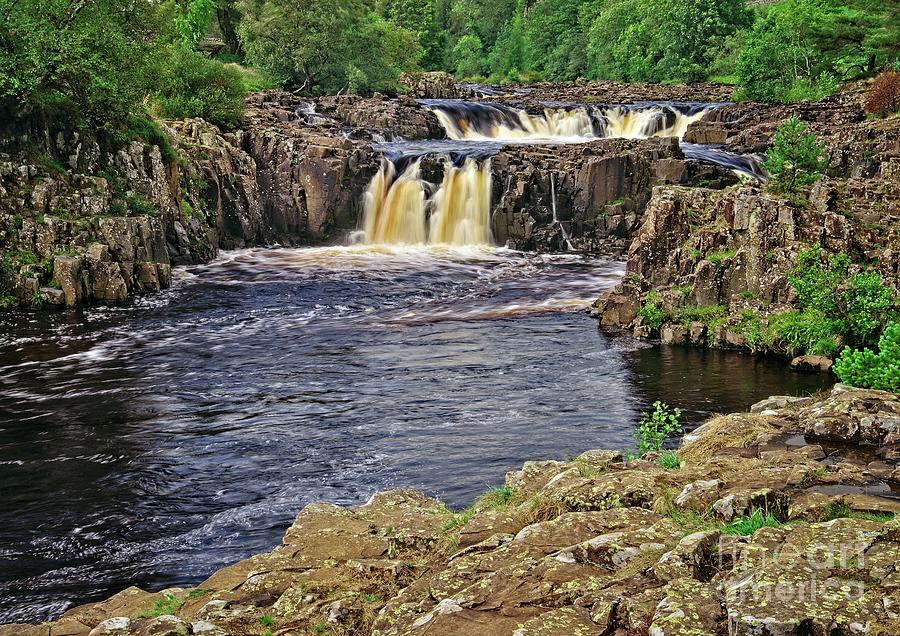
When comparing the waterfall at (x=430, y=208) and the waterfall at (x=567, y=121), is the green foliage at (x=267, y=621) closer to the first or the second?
the waterfall at (x=430, y=208)

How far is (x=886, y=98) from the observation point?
43.8 m

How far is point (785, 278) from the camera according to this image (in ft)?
79.5

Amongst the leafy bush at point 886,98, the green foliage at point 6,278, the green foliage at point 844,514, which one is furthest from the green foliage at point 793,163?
the green foliage at point 6,278

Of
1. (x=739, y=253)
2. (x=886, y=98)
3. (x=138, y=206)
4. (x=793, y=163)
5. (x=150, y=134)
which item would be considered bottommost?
(x=739, y=253)

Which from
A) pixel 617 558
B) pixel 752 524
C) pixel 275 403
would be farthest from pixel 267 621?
pixel 275 403

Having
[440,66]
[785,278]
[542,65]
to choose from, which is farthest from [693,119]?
[440,66]

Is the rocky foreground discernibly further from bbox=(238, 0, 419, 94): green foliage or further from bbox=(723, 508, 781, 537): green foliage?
bbox=(238, 0, 419, 94): green foliage

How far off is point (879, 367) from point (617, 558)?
8537 millimetres

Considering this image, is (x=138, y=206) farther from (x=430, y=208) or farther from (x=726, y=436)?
(x=726, y=436)

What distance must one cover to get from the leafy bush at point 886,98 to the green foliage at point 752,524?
139ft

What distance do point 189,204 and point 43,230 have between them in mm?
8420

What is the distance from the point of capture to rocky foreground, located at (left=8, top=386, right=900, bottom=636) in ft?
22.0

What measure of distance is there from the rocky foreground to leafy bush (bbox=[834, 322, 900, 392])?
5.61ft

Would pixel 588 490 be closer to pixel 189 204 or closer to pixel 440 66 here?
pixel 189 204
